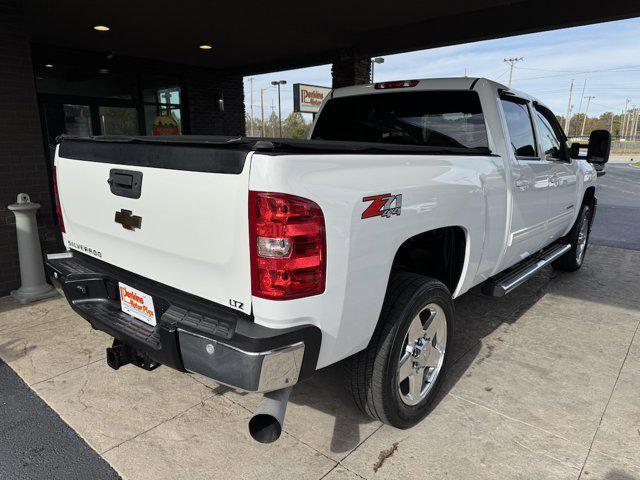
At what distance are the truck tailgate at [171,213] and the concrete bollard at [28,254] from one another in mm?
2439

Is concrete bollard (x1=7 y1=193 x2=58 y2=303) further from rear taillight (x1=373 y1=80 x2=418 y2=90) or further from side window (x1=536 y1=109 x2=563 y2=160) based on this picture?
side window (x1=536 y1=109 x2=563 y2=160)

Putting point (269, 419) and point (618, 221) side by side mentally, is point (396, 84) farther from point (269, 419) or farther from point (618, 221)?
point (618, 221)

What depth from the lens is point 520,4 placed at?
24.9 feet

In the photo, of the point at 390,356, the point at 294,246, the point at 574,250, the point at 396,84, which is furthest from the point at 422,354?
the point at 574,250

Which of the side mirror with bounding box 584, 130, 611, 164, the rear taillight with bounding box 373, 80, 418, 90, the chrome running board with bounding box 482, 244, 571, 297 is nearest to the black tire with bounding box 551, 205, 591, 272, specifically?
the chrome running board with bounding box 482, 244, 571, 297

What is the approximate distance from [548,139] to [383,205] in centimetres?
333

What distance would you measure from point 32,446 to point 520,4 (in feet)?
28.3

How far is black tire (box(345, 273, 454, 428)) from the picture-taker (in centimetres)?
239

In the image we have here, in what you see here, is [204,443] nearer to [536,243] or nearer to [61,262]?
[61,262]

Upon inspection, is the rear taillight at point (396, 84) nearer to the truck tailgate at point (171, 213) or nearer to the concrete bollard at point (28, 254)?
the truck tailgate at point (171, 213)

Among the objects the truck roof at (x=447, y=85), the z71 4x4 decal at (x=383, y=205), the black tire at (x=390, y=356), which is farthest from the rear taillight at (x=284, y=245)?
the truck roof at (x=447, y=85)

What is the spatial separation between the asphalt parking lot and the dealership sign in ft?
71.3

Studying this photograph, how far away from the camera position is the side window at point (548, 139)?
14.4ft

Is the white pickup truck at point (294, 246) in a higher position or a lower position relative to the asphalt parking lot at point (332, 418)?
higher
